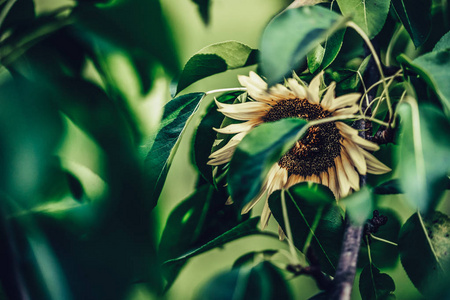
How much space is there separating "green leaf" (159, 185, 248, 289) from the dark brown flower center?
0.13m

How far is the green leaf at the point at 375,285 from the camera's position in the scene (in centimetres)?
33

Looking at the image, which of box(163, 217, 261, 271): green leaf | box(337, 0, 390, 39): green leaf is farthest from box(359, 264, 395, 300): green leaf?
box(337, 0, 390, 39): green leaf

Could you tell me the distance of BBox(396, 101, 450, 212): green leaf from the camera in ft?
0.63

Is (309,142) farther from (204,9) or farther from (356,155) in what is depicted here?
(204,9)

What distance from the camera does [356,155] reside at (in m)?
0.28

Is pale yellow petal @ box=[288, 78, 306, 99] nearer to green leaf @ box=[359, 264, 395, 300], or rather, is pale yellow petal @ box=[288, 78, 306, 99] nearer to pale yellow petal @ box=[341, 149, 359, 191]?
pale yellow petal @ box=[341, 149, 359, 191]

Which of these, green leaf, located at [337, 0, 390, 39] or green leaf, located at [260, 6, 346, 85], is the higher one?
green leaf, located at [260, 6, 346, 85]

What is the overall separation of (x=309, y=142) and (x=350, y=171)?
44 mm

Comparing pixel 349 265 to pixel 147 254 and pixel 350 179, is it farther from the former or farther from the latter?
pixel 147 254

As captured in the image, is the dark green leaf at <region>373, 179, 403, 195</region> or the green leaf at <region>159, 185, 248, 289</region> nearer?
the dark green leaf at <region>373, 179, 403, 195</region>

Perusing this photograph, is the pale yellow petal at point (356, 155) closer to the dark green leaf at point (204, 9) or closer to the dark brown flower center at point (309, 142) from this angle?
the dark brown flower center at point (309, 142)

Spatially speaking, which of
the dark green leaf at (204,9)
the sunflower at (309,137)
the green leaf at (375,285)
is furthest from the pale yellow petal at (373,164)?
the dark green leaf at (204,9)

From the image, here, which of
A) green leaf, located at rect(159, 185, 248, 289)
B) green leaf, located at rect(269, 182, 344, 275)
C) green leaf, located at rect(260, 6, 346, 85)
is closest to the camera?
green leaf, located at rect(260, 6, 346, 85)

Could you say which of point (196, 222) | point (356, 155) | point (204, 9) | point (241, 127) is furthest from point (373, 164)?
point (204, 9)
